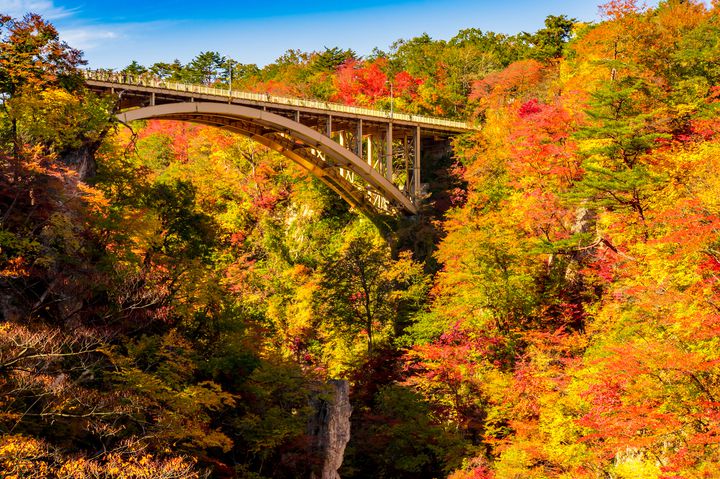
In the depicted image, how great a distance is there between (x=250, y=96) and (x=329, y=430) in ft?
54.5

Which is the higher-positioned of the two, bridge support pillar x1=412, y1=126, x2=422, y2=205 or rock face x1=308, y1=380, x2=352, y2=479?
bridge support pillar x1=412, y1=126, x2=422, y2=205

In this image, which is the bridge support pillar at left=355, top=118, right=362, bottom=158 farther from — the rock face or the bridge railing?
the rock face

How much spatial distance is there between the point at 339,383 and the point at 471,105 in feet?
90.2

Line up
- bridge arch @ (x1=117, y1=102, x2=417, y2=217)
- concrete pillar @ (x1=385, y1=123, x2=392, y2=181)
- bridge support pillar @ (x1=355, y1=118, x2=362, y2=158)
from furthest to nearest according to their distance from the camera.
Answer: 1. concrete pillar @ (x1=385, y1=123, x2=392, y2=181)
2. bridge support pillar @ (x1=355, y1=118, x2=362, y2=158)
3. bridge arch @ (x1=117, y1=102, x2=417, y2=217)

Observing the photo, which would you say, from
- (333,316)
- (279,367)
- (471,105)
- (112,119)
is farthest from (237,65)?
(279,367)

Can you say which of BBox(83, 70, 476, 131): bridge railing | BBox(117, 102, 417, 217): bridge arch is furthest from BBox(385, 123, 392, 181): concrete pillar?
BBox(83, 70, 476, 131): bridge railing

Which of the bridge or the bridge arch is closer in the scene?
the bridge

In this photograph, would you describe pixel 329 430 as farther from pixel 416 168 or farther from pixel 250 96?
pixel 416 168

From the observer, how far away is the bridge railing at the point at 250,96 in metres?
28.5

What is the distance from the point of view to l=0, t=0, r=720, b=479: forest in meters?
16.0

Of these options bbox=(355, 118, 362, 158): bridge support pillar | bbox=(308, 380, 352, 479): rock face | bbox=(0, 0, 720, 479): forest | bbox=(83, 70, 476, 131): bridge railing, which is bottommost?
bbox=(308, 380, 352, 479): rock face

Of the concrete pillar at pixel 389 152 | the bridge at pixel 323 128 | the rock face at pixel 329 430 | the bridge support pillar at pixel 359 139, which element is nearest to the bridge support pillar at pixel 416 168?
the bridge at pixel 323 128

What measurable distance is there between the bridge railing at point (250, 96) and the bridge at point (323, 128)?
0.13 feet

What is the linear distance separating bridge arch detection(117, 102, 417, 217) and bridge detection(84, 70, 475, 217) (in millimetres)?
39
